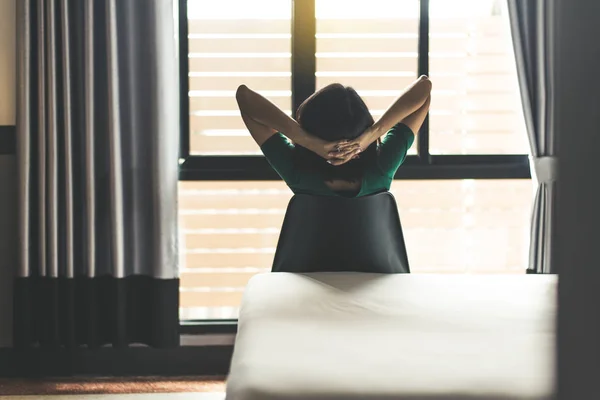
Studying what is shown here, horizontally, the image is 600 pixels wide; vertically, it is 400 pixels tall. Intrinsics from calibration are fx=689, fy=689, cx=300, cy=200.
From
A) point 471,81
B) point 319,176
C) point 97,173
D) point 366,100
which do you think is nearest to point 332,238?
point 319,176

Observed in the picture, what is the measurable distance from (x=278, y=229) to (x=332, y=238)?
4.02ft

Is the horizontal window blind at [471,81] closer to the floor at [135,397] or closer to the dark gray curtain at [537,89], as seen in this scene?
the dark gray curtain at [537,89]

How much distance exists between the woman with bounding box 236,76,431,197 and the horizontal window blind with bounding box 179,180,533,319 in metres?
0.94

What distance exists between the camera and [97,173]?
270 centimetres

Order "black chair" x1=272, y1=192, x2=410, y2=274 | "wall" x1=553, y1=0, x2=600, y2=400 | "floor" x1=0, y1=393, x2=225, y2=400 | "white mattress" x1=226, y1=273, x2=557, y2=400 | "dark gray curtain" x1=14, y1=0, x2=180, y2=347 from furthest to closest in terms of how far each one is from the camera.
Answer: "dark gray curtain" x1=14, y1=0, x2=180, y2=347 < "floor" x1=0, y1=393, x2=225, y2=400 < "black chair" x1=272, y1=192, x2=410, y2=274 < "white mattress" x1=226, y1=273, x2=557, y2=400 < "wall" x1=553, y1=0, x2=600, y2=400

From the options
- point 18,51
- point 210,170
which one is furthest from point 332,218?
point 18,51

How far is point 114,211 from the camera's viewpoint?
2654 millimetres

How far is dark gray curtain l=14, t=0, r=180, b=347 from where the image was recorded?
8.61 ft

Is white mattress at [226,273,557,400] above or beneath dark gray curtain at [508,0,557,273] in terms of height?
beneath

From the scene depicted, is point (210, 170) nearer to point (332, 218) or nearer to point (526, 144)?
point (332, 218)

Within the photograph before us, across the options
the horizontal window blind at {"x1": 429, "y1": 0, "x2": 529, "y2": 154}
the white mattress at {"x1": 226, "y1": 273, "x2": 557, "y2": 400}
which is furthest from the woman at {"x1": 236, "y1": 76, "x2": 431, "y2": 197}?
the horizontal window blind at {"x1": 429, "y1": 0, "x2": 529, "y2": 154}

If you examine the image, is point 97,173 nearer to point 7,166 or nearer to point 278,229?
point 7,166

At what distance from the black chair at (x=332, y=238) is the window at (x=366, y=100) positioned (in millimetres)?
819

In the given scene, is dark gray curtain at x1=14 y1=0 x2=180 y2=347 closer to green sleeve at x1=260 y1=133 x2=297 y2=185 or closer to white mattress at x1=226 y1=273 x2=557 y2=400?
green sleeve at x1=260 y1=133 x2=297 y2=185
